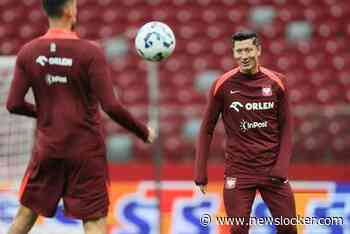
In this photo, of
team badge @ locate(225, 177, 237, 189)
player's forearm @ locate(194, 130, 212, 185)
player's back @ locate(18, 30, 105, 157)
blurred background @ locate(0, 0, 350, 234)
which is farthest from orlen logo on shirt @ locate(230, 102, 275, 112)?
blurred background @ locate(0, 0, 350, 234)

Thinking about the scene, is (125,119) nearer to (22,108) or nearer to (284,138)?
(22,108)

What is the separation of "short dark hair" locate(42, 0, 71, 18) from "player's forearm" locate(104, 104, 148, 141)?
1.94 feet

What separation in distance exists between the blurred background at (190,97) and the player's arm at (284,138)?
1.92m

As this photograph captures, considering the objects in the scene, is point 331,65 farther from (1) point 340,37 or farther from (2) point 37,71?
(2) point 37,71

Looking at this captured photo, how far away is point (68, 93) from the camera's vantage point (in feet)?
16.6

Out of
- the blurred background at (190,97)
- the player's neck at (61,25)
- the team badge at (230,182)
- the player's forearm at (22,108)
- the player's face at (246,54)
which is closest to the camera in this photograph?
the player's neck at (61,25)

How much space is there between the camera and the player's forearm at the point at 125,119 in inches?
196

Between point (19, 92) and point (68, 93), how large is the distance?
31cm

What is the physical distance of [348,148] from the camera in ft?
31.6

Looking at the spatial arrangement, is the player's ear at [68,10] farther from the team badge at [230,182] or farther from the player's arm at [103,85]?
the team badge at [230,182]

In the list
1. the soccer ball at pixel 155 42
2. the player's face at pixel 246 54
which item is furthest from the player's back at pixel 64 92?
the player's face at pixel 246 54

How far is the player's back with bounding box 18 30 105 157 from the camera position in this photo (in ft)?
16.4

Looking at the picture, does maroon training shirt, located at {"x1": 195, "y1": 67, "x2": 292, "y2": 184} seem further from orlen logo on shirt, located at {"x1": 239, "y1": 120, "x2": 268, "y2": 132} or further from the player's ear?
the player's ear

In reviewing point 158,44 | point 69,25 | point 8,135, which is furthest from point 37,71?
point 8,135
